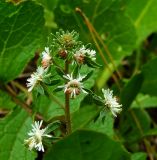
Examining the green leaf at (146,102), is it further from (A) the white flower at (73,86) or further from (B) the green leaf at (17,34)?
(A) the white flower at (73,86)

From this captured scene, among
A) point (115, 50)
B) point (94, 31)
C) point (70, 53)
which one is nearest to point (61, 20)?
point (94, 31)

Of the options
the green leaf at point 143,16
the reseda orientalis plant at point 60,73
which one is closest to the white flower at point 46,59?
the reseda orientalis plant at point 60,73

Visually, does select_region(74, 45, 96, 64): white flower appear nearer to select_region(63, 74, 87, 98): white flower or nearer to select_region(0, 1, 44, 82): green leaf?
select_region(63, 74, 87, 98): white flower

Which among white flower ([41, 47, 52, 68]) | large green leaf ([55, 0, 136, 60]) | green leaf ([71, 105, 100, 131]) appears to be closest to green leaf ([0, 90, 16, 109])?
green leaf ([71, 105, 100, 131])

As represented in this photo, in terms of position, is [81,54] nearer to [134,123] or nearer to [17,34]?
[17,34]

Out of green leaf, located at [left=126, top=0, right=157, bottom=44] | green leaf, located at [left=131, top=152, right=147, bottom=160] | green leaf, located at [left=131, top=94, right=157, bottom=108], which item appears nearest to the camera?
green leaf, located at [left=131, top=152, right=147, bottom=160]
